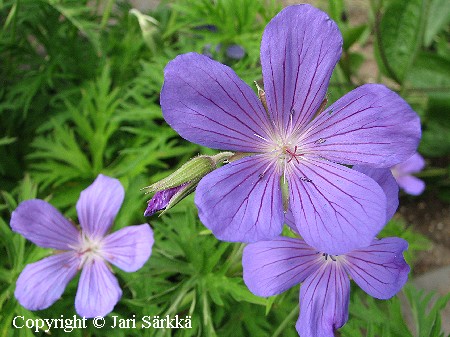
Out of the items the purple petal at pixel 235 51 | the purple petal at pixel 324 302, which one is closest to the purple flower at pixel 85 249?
the purple petal at pixel 324 302

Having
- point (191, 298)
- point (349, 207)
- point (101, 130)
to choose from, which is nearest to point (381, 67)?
point (101, 130)

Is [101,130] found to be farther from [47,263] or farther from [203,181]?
[203,181]

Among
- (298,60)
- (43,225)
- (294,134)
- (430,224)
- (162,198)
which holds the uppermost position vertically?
(298,60)

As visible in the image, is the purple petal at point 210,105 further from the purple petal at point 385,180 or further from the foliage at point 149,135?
the foliage at point 149,135

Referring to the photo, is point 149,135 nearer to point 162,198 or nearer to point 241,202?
point 162,198

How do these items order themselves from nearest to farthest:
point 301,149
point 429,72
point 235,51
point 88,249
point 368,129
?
point 368,129 < point 301,149 < point 88,249 < point 235,51 < point 429,72

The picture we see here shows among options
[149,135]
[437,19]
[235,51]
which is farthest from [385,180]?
[437,19]
